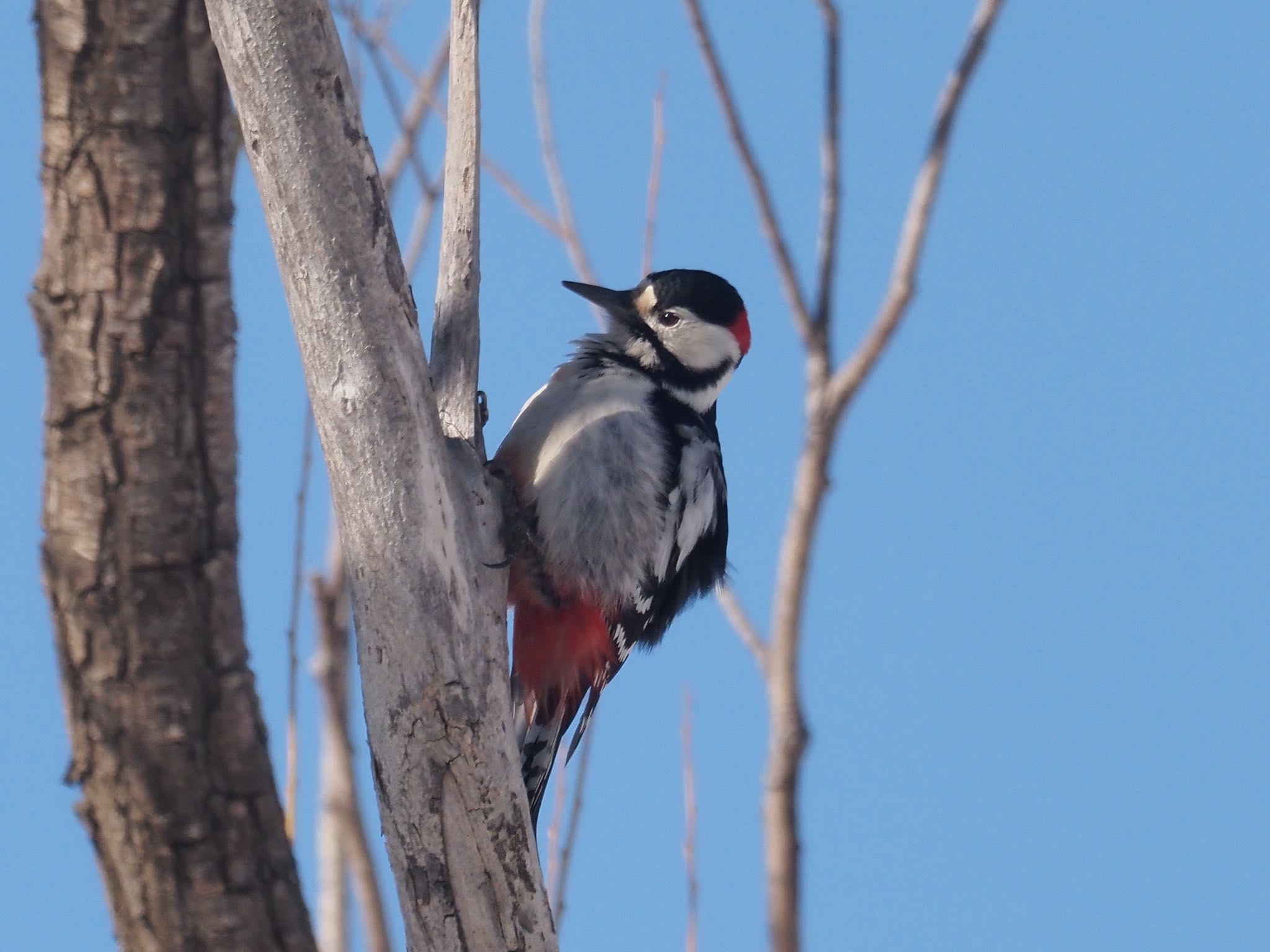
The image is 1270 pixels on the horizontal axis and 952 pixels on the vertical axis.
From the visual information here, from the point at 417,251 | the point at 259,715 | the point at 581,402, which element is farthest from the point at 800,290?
the point at 259,715

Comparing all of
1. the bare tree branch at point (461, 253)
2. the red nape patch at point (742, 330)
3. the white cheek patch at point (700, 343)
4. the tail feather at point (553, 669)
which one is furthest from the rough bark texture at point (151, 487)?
the red nape patch at point (742, 330)

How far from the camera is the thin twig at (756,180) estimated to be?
10.5 ft

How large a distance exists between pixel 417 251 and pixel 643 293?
632 millimetres

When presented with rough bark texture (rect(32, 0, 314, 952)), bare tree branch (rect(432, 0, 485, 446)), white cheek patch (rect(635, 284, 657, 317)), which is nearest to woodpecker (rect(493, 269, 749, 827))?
white cheek patch (rect(635, 284, 657, 317))

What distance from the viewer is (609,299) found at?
3639 mm

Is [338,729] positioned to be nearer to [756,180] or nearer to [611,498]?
[611,498]

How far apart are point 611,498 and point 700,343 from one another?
0.64m

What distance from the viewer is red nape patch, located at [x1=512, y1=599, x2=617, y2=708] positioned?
329 cm

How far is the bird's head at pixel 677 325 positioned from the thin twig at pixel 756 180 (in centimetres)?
40

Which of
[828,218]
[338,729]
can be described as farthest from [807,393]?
[338,729]

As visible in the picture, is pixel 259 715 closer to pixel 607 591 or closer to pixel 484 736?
pixel 484 736

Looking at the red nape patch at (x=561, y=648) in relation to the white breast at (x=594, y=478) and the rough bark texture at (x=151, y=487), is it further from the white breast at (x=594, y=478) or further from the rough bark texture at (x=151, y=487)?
the rough bark texture at (x=151, y=487)

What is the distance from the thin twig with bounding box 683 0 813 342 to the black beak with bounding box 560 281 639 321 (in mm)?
489

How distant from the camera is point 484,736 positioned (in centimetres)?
240
